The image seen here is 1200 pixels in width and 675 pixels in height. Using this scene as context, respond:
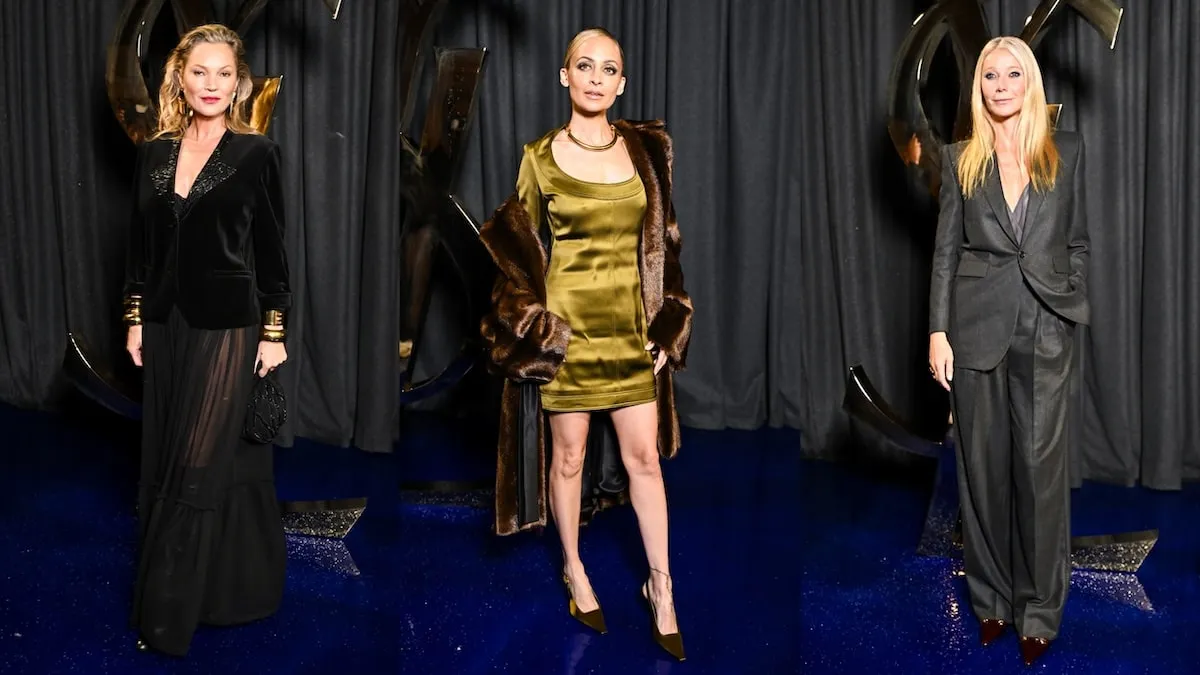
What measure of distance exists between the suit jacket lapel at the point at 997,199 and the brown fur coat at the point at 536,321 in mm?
833

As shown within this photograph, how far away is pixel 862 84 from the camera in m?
4.84

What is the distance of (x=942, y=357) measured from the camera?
3373mm

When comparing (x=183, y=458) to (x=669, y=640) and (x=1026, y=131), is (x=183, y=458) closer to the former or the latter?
(x=669, y=640)

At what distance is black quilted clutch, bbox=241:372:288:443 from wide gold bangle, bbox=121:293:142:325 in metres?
0.35

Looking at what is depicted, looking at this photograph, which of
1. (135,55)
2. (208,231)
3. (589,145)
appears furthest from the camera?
(135,55)

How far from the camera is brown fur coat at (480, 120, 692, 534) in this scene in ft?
10.3

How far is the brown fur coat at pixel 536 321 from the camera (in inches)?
124

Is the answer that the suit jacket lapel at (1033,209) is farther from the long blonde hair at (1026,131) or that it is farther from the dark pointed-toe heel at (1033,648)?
the dark pointed-toe heel at (1033,648)

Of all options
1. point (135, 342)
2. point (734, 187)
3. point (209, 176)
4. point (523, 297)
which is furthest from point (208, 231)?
point (734, 187)

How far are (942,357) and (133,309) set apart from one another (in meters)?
2.20

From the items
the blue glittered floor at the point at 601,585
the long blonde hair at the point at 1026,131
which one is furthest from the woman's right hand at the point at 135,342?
the long blonde hair at the point at 1026,131

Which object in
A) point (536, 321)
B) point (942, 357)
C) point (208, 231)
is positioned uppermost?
point (208, 231)

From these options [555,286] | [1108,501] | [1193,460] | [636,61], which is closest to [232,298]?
[555,286]

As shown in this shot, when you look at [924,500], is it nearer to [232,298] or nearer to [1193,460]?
[1193,460]
